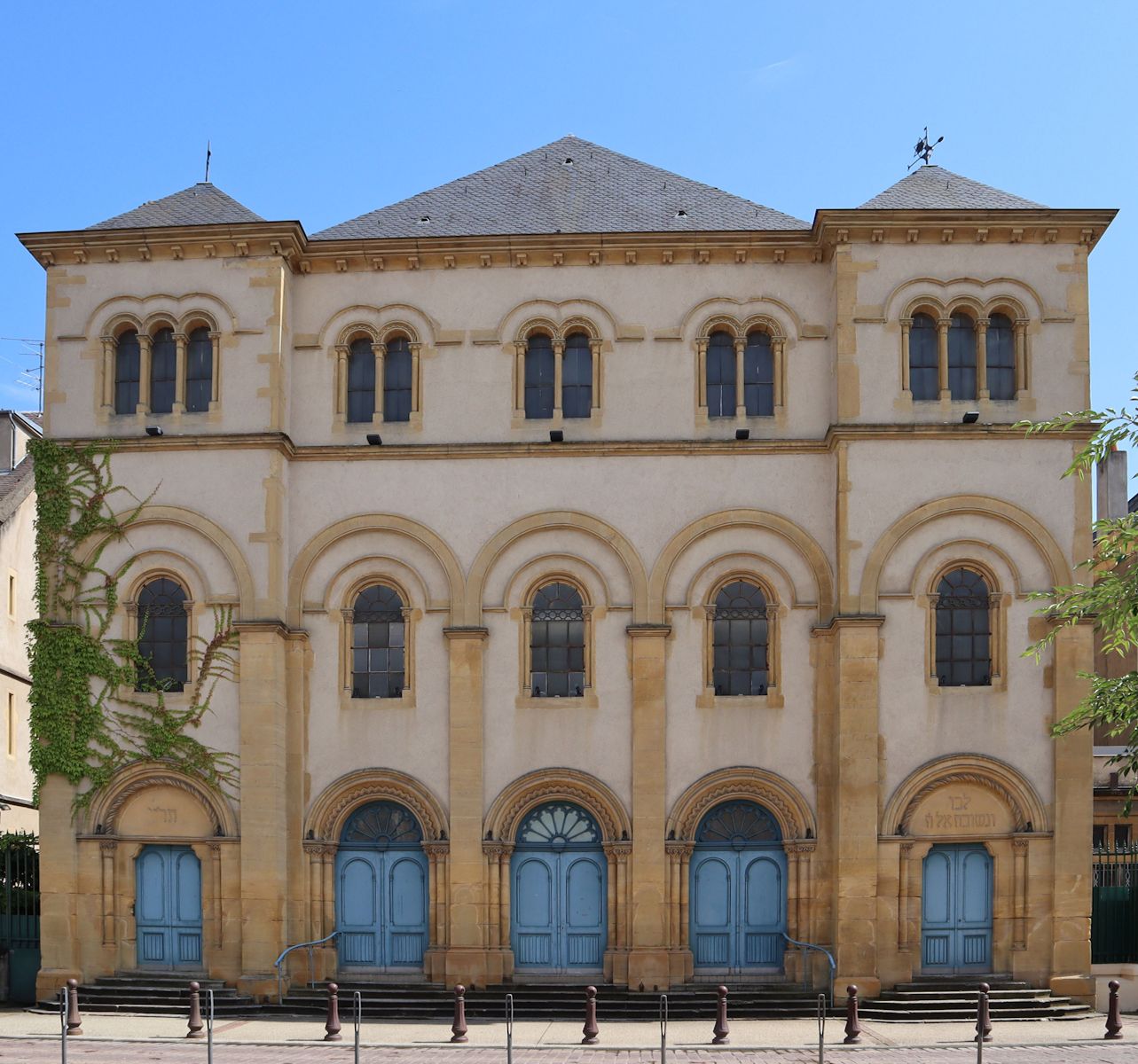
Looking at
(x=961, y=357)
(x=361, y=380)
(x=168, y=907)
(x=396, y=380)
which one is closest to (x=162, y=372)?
(x=361, y=380)

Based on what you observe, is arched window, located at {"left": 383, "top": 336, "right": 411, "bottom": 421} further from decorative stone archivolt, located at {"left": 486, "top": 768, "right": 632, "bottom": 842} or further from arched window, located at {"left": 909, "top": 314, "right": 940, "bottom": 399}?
arched window, located at {"left": 909, "top": 314, "right": 940, "bottom": 399}

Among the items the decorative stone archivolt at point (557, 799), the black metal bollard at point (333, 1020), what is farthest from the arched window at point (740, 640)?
the black metal bollard at point (333, 1020)

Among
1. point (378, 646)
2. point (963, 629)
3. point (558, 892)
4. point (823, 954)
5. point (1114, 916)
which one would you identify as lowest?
point (823, 954)

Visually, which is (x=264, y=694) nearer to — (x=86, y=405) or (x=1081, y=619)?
(x=86, y=405)

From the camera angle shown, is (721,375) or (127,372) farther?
(127,372)

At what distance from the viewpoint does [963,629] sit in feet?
88.1

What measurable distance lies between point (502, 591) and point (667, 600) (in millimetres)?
2923

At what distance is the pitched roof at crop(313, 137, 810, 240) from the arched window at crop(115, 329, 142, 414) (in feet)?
12.9

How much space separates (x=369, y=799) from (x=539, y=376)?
809 cm

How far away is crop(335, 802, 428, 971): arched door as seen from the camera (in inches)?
1064

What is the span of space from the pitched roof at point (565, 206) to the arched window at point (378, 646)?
679cm

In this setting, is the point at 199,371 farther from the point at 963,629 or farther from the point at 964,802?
the point at 964,802

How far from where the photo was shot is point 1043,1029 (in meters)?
24.2

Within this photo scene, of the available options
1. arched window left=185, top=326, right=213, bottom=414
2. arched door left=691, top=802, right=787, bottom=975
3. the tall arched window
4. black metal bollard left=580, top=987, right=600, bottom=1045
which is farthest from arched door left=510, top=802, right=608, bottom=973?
arched window left=185, top=326, right=213, bottom=414
